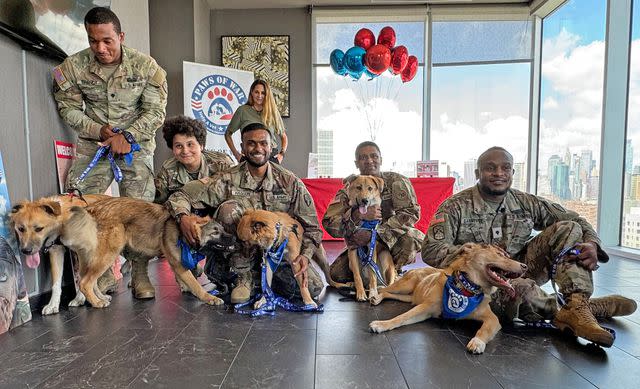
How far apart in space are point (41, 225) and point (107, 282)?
890mm

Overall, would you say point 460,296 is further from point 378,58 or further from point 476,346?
point 378,58

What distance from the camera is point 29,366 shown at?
75.7 inches

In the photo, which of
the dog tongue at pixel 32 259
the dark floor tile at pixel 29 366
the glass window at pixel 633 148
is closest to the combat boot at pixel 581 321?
the dark floor tile at pixel 29 366

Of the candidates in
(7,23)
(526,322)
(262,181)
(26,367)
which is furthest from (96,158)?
(526,322)

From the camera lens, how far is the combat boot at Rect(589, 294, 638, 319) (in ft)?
8.39

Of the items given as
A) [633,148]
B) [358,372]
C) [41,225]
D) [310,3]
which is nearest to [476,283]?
[358,372]

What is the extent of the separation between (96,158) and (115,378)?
1999mm

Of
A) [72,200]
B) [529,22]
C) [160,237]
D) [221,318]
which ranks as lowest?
[221,318]

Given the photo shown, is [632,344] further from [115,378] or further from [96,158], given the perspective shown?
[96,158]

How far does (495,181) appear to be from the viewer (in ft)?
8.73

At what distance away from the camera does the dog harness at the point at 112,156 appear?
3109 mm

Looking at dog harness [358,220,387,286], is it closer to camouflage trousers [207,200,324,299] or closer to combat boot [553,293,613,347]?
camouflage trousers [207,200,324,299]

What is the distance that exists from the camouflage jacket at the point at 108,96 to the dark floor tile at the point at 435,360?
8.98ft

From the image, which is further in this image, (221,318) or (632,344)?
(221,318)
